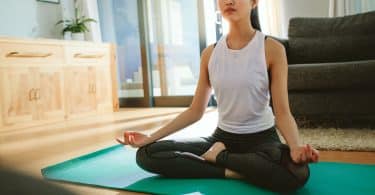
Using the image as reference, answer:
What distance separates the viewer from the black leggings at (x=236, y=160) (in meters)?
1.17

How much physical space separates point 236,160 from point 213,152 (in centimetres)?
10

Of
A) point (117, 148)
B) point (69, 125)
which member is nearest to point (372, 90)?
point (117, 148)

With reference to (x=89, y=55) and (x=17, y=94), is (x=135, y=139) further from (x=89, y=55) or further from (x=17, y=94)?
(x=89, y=55)

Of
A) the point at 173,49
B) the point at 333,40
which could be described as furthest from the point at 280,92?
the point at 173,49

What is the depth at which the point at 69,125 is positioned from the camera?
129 inches

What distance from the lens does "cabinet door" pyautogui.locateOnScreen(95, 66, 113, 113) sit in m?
4.02

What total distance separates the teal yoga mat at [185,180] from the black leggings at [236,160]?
0.04 m

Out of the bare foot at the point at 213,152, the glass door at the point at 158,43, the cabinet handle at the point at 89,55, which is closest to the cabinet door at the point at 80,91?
the cabinet handle at the point at 89,55

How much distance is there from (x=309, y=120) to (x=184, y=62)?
7.03 ft

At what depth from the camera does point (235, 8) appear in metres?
1.33

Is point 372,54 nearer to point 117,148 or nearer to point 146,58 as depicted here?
point 117,148

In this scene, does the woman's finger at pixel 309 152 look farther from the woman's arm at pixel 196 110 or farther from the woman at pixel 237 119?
the woman's arm at pixel 196 110

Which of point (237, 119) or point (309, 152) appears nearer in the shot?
point (309, 152)

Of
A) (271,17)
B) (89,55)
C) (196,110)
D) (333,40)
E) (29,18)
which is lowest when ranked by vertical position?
(196,110)
